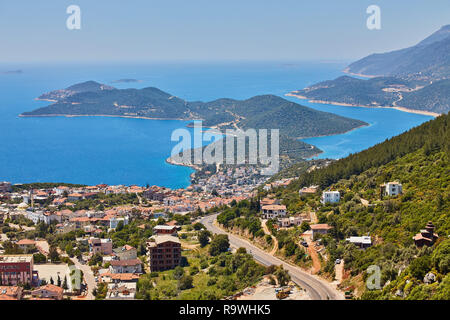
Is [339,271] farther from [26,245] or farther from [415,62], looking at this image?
[415,62]

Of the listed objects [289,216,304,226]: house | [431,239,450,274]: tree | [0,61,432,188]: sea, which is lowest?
[0,61,432,188]: sea

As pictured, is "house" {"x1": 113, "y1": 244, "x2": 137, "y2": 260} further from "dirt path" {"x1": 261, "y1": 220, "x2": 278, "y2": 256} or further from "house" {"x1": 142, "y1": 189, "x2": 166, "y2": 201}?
"house" {"x1": 142, "y1": 189, "x2": 166, "y2": 201}

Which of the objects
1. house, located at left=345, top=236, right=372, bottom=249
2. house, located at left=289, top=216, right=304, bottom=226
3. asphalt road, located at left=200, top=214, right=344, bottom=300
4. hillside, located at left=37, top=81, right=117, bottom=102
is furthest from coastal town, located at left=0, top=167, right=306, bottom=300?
hillside, located at left=37, top=81, right=117, bottom=102

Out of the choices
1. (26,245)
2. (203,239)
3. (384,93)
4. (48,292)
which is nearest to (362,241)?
(203,239)

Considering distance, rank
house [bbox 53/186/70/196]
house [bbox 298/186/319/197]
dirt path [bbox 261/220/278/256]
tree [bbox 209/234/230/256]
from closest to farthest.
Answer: dirt path [bbox 261/220/278/256] < tree [bbox 209/234/230/256] < house [bbox 298/186/319/197] < house [bbox 53/186/70/196]

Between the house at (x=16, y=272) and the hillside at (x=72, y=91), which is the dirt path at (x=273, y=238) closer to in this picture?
the house at (x=16, y=272)

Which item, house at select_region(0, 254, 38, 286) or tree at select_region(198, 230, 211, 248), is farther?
tree at select_region(198, 230, 211, 248)
